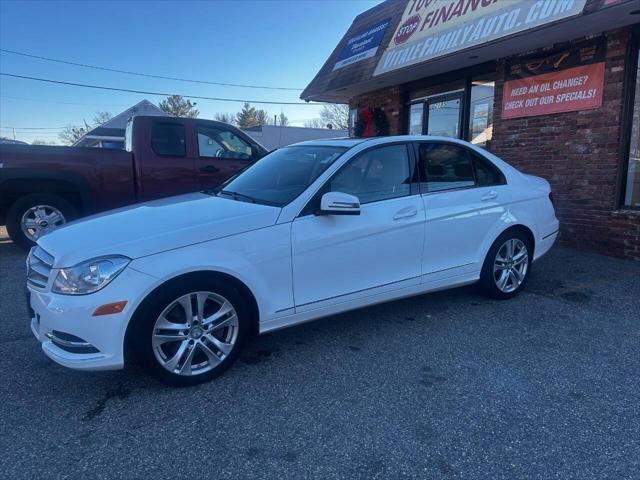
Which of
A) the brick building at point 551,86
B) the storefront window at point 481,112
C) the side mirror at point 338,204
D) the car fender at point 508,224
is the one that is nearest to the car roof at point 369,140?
the side mirror at point 338,204

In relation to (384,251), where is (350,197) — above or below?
above

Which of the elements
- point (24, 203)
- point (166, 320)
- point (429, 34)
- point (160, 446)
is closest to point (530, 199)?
point (166, 320)

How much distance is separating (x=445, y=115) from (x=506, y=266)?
583 cm

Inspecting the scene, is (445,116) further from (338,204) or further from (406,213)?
(338,204)

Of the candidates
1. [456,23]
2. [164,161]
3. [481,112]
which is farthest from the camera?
[481,112]

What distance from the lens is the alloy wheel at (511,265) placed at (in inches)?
184

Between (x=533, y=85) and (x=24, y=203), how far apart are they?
7746 mm

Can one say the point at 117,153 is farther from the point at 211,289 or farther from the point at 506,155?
the point at 506,155

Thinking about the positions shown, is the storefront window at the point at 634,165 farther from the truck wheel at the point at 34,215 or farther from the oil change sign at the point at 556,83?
the truck wheel at the point at 34,215

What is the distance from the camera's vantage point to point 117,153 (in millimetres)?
6879

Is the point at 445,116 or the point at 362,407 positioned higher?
the point at 445,116

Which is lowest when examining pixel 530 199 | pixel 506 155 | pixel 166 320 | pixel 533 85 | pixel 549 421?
pixel 549 421

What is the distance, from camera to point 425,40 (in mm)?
8359

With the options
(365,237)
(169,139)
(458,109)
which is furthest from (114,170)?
(458,109)
